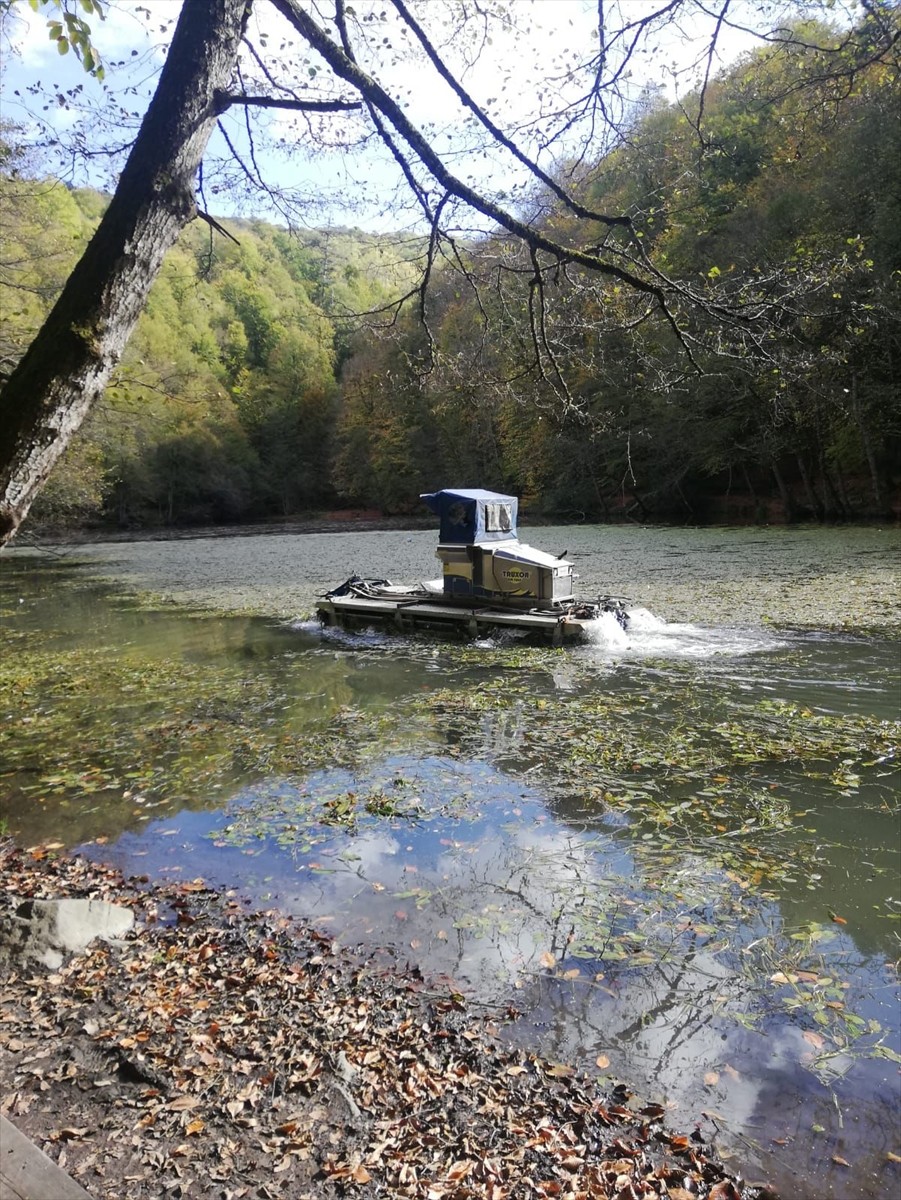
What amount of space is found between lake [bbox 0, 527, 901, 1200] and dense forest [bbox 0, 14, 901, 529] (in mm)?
2679

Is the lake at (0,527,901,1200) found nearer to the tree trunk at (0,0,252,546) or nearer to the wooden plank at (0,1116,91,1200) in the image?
the wooden plank at (0,1116,91,1200)

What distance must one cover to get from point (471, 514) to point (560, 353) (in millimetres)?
8561

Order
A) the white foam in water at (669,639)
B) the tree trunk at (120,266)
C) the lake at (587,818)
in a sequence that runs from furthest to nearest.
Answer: the white foam in water at (669,639) < the lake at (587,818) < the tree trunk at (120,266)

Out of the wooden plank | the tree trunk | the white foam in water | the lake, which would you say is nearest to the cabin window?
the lake

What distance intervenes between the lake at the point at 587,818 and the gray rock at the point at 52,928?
102 cm

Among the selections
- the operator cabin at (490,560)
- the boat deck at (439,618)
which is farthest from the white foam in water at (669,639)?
the operator cabin at (490,560)

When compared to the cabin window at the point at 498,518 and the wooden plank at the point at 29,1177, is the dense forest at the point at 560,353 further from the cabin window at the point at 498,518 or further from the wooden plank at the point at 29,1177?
the wooden plank at the point at 29,1177

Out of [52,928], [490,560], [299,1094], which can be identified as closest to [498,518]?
[490,560]

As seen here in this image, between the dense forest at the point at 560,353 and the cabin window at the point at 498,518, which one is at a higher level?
the dense forest at the point at 560,353

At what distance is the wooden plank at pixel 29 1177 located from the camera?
1621 mm

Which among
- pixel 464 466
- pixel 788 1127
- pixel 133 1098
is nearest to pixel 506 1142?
pixel 788 1127

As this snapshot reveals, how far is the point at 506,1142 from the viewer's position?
266 centimetres

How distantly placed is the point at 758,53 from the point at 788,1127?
4.74m

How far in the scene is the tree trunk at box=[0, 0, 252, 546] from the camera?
2068 mm
